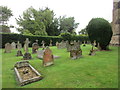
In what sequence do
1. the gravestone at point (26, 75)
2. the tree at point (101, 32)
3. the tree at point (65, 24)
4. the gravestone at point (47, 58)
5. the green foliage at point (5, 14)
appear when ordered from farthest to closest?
1. the tree at point (65, 24)
2. the green foliage at point (5, 14)
3. the tree at point (101, 32)
4. the gravestone at point (47, 58)
5. the gravestone at point (26, 75)

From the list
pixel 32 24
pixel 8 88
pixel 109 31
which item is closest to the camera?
pixel 8 88

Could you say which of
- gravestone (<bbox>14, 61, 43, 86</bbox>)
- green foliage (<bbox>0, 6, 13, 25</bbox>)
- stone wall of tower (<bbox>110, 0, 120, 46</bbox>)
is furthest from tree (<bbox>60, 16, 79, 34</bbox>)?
gravestone (<bbox>14, 61, 43, 86</bbox>)

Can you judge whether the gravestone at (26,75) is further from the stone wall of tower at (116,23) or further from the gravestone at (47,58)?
the stone wall of tower at (116,23)

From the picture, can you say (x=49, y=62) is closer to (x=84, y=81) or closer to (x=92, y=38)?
(x=84, y=81)

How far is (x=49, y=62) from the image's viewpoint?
7992 millimetres

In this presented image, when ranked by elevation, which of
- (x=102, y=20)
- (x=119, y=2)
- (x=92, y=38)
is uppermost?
(x=119, y=2)

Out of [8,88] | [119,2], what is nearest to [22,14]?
[119,2]

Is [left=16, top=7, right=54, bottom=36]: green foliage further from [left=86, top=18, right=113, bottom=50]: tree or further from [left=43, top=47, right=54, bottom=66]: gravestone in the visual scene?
[left=43, top=47, right=54, bottom=66]: gravestone

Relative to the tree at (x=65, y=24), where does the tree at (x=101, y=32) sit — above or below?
below

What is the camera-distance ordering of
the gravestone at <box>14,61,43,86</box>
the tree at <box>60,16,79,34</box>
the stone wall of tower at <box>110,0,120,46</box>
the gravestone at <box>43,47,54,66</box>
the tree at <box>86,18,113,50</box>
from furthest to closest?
the tree at <box>60,16,79,34</box> < the stone wall of tower at <box>110,0,120,46</box> < the tree at <box>86,18,113,50</box> < the gravestone at <box>43,47,54,66</box> < the gravestone at <box>14,61,43,86</box>

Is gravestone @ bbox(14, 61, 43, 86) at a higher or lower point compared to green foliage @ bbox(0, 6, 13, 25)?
lower

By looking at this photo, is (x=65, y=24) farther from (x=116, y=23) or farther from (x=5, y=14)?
(x=116, y=23)

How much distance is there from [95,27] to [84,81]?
1216cm

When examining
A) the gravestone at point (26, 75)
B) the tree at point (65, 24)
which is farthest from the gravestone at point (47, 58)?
the tree at point (65, 24)
